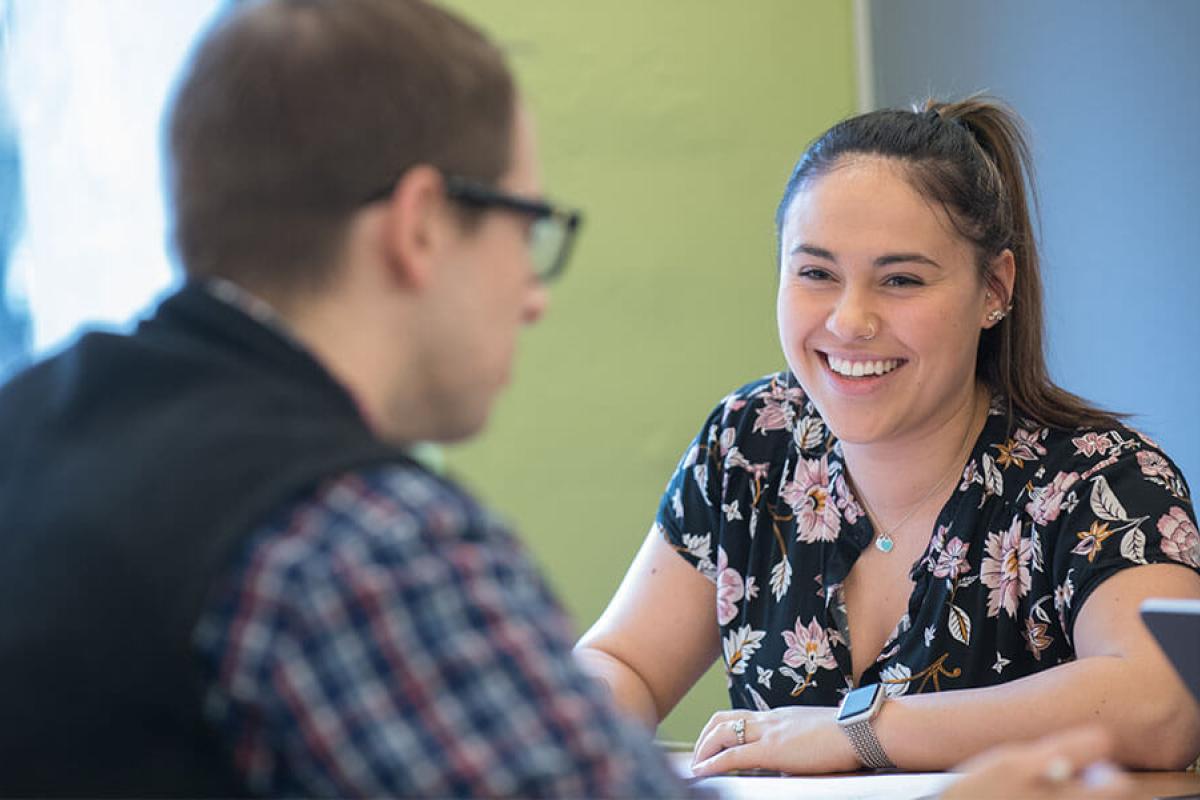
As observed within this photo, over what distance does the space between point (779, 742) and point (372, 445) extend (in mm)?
1053

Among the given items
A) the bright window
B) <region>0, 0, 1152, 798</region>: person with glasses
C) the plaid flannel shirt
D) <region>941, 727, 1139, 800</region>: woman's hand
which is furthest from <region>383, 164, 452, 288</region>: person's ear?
the bright window

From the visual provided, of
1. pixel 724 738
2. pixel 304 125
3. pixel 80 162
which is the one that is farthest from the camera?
pixel 80 162

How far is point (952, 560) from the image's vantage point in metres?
1.90

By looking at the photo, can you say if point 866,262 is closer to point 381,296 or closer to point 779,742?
point 779,742

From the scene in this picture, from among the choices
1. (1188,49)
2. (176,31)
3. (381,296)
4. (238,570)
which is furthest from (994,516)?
(176,31)

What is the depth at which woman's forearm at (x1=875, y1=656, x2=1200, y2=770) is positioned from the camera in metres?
1.64

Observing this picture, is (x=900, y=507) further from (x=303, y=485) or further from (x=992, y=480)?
(x=303, y=485)

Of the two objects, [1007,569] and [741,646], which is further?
[741,646]

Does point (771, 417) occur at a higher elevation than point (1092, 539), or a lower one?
higher

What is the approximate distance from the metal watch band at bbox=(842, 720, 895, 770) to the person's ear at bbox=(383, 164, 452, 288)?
3.22ft

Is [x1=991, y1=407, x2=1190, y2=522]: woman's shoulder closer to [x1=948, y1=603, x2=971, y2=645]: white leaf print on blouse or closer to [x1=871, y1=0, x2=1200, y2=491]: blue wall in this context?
[x1=948, y1=603, x2=971, y2=645]: white leaf print on blouse

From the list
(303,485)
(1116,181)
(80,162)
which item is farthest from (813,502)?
(80,162)

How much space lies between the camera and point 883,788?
146cm

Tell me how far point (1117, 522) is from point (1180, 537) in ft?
0.22
